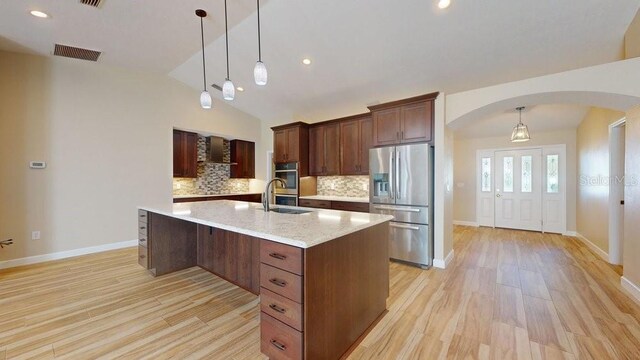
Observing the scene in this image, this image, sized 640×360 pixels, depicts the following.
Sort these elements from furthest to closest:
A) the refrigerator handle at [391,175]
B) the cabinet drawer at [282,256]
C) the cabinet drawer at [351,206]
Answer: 1. the cabinet drawer at [351,206]
2. the refrigerator handle at [391,175]
3. the cabinet drawer at [282,256]

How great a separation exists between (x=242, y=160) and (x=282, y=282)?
18.1ft

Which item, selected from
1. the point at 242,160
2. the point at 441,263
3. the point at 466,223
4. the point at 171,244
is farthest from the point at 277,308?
the point at 466,223

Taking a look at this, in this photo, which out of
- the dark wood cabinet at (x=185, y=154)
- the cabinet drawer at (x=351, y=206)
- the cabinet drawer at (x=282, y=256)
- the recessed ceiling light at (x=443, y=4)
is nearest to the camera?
the cabinet drawer at (x=282, y=256)

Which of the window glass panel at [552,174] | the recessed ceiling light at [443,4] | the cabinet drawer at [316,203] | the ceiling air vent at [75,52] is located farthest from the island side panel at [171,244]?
the window glass panel at [552,174]

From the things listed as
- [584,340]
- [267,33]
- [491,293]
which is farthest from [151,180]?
[584,340]

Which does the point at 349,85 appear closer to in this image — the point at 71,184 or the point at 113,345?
the point at 113,345

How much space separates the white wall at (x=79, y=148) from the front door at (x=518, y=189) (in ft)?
24.5

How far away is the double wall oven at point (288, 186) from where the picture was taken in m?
5.15

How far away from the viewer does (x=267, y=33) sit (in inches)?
129

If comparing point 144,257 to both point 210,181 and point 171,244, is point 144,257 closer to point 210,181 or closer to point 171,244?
point 171,244

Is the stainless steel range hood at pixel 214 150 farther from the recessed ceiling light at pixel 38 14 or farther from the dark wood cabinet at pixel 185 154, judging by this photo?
the recessed ceiling light at pixel 38 14

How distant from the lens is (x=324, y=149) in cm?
507

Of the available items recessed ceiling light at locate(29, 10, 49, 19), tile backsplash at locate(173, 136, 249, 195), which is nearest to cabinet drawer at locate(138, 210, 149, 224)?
recessed ceiling light at locate(29, 10, 49, 19)

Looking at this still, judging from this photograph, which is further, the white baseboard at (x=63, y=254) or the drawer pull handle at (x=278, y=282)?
the white baseboard at (x=63, y=254)
